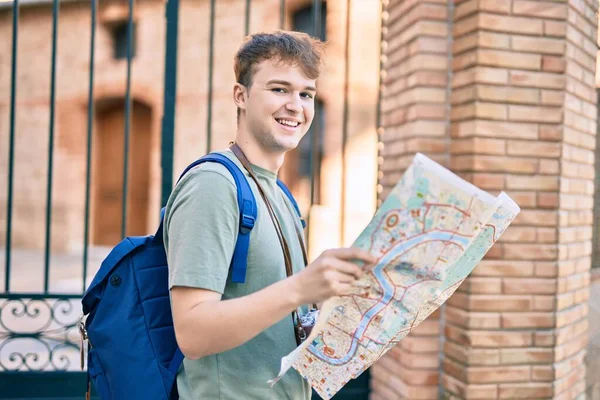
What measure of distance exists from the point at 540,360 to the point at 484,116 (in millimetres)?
1294

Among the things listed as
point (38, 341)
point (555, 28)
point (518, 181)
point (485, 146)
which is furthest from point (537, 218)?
point (38, 341)

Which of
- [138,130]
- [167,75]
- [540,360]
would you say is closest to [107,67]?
[138,130]

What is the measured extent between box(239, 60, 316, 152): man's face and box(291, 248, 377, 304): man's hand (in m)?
0.45

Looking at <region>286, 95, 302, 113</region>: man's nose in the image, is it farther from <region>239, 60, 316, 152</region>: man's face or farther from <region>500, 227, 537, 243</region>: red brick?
<region>500, 227, 537, 243</region>: red brick

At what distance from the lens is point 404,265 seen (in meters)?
1.12

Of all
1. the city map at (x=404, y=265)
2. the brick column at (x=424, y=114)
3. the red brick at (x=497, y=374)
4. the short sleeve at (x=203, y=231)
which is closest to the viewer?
the city map at (x=404, y=265)

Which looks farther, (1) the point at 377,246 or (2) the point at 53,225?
(2) the point at 53,225

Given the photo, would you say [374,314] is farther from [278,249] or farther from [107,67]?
[107,67]

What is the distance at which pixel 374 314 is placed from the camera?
1238 millimetres

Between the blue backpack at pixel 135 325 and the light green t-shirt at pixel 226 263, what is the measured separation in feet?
0.22

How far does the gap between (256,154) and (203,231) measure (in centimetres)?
37

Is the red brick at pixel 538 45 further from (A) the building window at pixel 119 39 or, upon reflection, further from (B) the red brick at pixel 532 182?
(A) the building window at pixel 119 39

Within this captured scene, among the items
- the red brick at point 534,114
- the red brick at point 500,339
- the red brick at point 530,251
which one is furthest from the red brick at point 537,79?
the red brick at point 500,339

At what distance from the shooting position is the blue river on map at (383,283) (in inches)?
42.1
